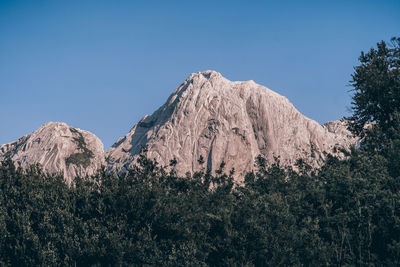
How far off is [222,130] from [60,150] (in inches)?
1655

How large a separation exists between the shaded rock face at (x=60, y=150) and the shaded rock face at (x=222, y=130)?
532cm

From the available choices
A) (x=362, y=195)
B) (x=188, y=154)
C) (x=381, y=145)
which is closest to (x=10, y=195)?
(x=362, y=195)

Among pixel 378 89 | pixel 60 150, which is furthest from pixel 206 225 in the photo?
pixel 60 150

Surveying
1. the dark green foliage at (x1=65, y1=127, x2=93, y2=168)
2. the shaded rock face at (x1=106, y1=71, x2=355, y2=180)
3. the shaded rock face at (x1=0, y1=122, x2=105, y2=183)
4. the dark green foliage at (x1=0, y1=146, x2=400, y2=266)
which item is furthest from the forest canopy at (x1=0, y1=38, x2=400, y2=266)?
the dark green foliage at (x1=65, y1=127, x2=93, y2=168)

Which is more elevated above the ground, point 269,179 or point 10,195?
point 269,179

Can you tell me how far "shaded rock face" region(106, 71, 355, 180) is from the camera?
12988cm

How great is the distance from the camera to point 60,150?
463ft

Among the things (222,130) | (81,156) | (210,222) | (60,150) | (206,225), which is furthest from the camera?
(81,156)

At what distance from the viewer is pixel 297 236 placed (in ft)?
169

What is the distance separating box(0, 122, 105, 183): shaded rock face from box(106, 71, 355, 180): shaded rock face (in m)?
5.32

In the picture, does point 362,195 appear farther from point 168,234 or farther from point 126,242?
point 126,242

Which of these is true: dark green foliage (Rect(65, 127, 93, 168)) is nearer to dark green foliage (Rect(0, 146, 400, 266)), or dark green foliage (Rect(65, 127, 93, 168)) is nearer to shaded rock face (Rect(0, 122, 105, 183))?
shaded rock face (Rect(0, 122, 105, 183))

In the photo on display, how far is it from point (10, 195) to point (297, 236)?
3211 cm

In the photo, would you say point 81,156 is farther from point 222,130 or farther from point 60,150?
point 222,130
